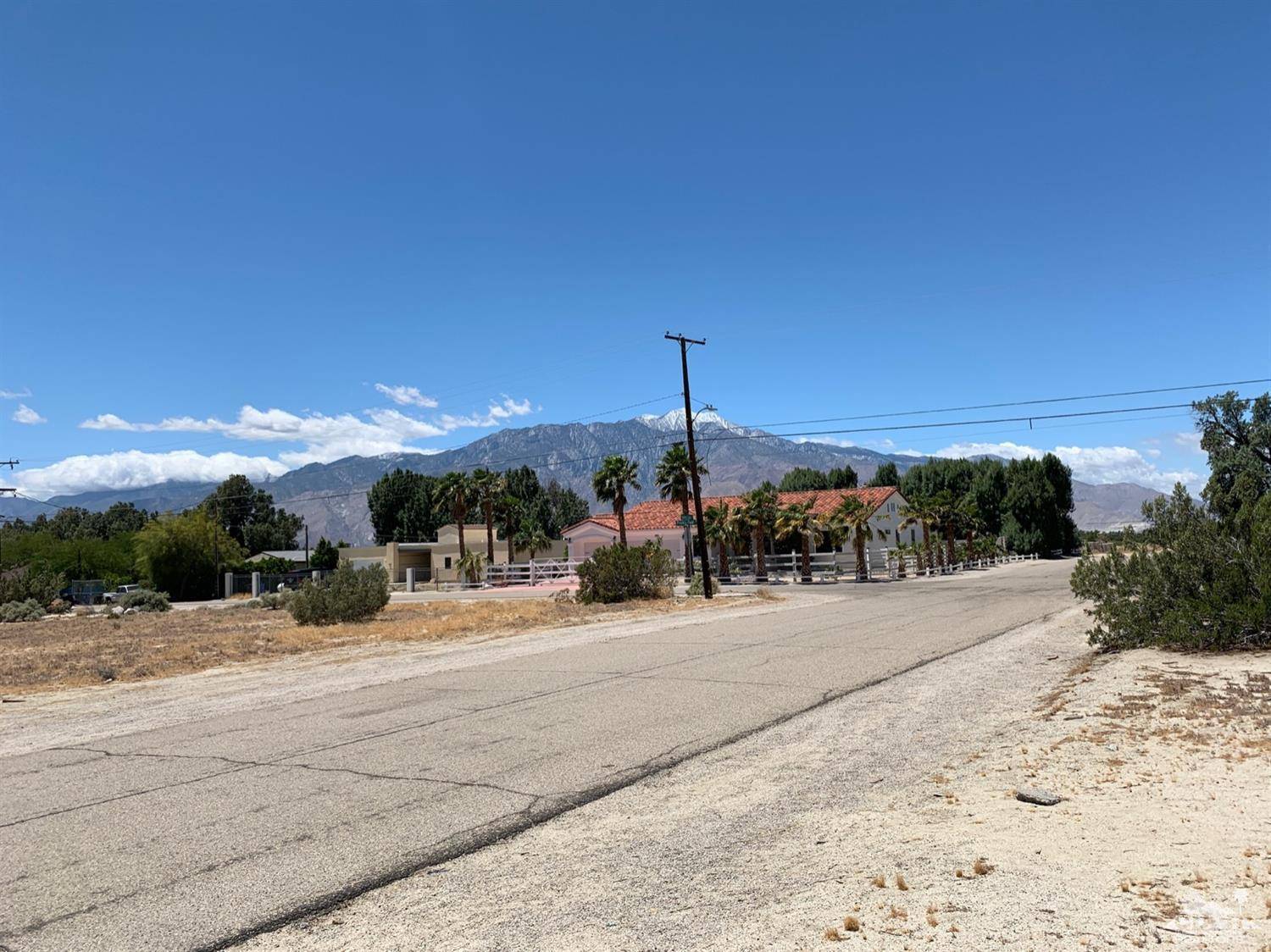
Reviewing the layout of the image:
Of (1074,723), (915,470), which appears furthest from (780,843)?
(915,470)

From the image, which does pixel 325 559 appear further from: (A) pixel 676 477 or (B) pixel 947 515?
(B) pixel 947 515

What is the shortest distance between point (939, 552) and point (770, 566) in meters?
12.4

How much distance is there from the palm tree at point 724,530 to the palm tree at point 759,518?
66 centimetres

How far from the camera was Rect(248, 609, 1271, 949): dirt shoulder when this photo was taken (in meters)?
4.09

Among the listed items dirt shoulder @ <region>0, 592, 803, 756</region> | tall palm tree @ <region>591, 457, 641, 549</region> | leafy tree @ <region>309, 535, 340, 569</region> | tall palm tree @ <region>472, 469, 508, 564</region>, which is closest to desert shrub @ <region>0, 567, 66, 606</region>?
dirt shoulder @ <region>0, 592, 803, 756</region>

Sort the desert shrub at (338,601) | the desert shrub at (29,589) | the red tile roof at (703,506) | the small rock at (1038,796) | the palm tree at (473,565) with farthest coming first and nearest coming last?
the red tile roof at (703,506)
the palm tree at (473,565)
the desert shrub at (29,589)
the desert shrub at (338,601)
the small rock at (1038,796)

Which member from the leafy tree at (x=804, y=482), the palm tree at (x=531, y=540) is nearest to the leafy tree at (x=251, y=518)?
the palm tree at (x=531, y=540)

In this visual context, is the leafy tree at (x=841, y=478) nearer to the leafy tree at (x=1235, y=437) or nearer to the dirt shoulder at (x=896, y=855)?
the leafy tree at (x=1235, y=437)

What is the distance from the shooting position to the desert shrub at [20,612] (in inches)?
1591

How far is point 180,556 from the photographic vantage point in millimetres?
68000

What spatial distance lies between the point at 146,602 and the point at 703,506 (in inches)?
1359

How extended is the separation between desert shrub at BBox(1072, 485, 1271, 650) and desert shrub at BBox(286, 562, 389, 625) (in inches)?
813

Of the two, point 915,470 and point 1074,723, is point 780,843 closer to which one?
point 1074,723

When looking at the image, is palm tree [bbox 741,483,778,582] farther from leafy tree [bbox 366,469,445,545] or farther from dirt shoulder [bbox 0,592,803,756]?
leafy tree [bbox 366,469,445,545]
